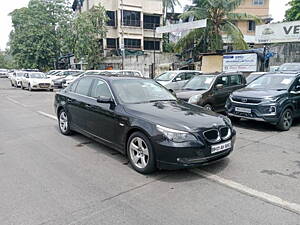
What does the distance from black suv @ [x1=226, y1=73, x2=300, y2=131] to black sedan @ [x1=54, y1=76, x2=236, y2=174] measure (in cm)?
293

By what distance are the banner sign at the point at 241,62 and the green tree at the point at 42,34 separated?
2458cm

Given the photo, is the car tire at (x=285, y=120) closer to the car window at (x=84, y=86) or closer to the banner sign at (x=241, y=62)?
the car window at (x=84, y=86)

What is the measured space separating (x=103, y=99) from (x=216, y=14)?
2007cm

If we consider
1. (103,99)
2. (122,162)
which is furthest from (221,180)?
(103,99)

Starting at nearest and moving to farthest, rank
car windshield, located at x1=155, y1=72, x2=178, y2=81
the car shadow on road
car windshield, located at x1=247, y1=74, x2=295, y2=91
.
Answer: the car shadow on road
car windshield, located at x1=247, y1=74, x2=295, y2=91
car windshield, located at x1=155, y1=72, x2=178, y2=81

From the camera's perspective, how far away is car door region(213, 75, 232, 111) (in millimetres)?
8883

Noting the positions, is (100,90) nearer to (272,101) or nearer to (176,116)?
(176,116)

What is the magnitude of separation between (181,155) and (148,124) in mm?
719

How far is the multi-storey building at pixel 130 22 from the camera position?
109ft

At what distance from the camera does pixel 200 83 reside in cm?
926

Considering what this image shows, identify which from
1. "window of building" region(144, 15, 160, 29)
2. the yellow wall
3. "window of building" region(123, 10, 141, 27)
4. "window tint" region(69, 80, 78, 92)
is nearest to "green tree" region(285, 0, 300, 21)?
the yellow wall

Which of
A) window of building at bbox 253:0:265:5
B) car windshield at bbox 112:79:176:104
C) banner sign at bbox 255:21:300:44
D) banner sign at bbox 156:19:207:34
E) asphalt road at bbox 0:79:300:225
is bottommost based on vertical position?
asphalt road at bbox 0:79:300:225

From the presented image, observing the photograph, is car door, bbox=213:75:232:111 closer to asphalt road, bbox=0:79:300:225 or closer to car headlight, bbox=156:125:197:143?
asphalt road, bbox=0:79:300:225

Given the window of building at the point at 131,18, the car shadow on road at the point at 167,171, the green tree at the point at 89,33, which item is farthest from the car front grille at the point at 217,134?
the window of building at the point at 131,18
